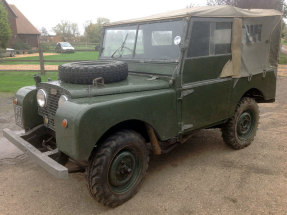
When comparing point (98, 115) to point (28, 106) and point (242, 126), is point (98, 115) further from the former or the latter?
point (242, 126)

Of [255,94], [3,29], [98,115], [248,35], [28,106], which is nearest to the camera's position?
[98,115]

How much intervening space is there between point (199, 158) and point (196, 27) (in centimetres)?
211

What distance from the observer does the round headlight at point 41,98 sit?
350 cm

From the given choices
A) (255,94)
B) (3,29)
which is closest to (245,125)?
(255,94)

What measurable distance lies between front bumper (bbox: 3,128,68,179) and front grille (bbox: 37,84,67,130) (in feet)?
1.25

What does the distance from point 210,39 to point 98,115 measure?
2.06m

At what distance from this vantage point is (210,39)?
3912 millimetres

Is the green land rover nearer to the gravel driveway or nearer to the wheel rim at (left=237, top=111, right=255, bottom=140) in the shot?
the wheel rim at (left=237, top=111, right=255, bottom=140)

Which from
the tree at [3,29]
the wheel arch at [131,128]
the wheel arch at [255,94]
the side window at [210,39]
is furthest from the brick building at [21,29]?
the wheel arch at [131,128]

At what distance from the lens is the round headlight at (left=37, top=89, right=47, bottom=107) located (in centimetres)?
350

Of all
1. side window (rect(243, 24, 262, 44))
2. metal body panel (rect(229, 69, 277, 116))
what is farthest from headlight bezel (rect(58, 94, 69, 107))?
side window (rect(243, 24, 262, 44))

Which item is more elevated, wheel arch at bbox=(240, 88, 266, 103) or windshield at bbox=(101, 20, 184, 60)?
Result: windshield at bbox=(101, 20, 184, 60)

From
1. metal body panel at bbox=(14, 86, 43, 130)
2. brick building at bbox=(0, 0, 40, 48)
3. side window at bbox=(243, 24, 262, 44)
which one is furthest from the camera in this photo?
brick building at bbox=(0, 0, 40, 48)

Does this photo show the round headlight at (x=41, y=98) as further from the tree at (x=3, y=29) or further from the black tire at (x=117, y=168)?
the tree at (x=3, y=29)
